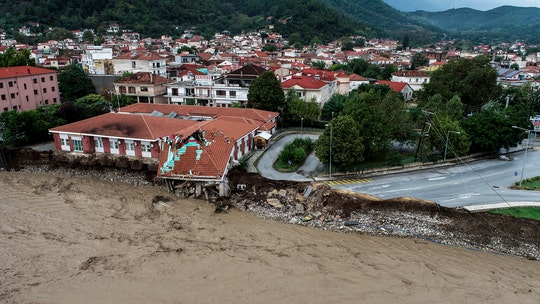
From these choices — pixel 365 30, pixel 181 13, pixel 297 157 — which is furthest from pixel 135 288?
pixel 365 30

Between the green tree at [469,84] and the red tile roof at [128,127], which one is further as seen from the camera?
the green tree at [469,84]

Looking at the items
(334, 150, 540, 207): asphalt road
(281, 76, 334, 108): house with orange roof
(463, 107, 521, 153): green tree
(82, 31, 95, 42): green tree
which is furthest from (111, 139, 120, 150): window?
(82, 31, 95, 42): green tree

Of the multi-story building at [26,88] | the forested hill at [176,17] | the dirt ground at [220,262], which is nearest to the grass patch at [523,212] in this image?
the dirt ground at [220,262]

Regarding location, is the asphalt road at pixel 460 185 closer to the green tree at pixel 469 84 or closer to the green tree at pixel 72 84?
the green tree at pixel 469 84

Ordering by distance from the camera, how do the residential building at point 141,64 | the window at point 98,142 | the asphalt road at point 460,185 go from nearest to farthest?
1. the asphalt road at point 460,185
2. the window at point 98,142
3. the residential building at point 141,64

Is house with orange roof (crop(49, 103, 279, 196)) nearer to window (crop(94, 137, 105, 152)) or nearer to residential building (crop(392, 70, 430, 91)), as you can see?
window (crop(94, 137, 105, 152))

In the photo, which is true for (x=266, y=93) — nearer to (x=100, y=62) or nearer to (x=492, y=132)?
(x=492, y=132)

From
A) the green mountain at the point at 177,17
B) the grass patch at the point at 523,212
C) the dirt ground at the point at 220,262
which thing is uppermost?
the green mountain at the point at 177,17
